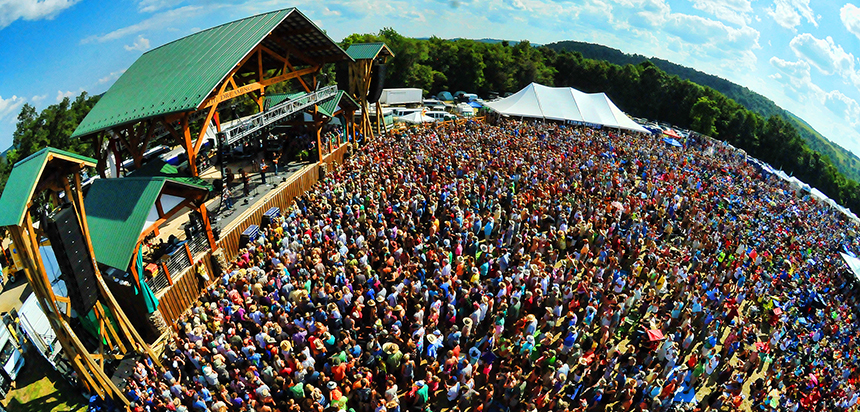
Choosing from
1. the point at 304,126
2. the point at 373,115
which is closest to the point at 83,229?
the point at 304,126

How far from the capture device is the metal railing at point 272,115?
1324 centimetres

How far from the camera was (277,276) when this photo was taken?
28.5 feet

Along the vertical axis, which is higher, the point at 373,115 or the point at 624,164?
the point at 373,115

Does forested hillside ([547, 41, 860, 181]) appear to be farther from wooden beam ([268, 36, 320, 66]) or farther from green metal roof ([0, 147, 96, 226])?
green metal roof ([0, 147, 96, 226])

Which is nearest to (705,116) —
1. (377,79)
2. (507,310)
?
(377,79)

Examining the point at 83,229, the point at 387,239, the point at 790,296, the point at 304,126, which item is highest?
the point at 304,126

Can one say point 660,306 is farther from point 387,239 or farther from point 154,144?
point 154,144

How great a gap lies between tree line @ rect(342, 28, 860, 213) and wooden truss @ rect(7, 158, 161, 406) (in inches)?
1672

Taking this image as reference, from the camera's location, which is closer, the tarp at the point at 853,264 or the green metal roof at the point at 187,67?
the green metal roof at the point at 187,67

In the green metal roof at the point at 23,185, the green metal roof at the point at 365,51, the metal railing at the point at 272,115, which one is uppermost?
the green metal roof at the point at 365,51

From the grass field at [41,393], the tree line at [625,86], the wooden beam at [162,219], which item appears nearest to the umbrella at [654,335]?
the wooden beam at [162,219]

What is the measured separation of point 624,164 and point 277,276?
1904 cm

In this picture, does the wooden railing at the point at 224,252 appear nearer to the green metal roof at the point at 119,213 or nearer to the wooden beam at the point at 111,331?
the wooden beam at the point at 111,331

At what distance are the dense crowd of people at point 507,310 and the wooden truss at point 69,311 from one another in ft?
2.61
